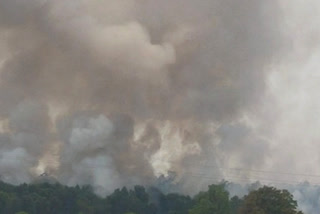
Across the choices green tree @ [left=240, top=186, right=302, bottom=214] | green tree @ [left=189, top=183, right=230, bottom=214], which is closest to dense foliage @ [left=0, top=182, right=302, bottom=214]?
green tree @ [left=189, top=183, right=230, bottom=214]

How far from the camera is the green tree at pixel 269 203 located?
140 feet

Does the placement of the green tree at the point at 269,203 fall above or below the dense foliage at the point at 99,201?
below

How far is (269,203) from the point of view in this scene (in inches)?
1694

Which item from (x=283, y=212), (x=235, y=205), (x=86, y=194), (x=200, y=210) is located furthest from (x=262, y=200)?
(x=86, y=194)

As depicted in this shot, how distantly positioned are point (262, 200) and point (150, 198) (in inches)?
1932

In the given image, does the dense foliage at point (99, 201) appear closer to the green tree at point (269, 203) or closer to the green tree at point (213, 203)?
the green tree at point (213, 203)

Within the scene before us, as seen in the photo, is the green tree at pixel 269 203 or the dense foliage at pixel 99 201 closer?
the green tree at pixel 269 203

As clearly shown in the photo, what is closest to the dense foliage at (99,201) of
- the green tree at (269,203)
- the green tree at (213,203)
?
the green tree at (213,203)

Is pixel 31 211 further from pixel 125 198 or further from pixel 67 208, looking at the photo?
pixel 125 198

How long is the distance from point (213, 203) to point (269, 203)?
18.8m

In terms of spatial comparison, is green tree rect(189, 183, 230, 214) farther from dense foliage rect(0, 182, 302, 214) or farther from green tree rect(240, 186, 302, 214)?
green tree rect(240, 186, 302, 214)

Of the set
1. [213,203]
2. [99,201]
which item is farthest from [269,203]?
[99,201]

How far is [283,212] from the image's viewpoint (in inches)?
1673

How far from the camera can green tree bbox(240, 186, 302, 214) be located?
42.8 m
